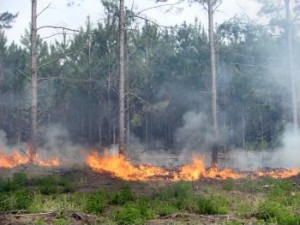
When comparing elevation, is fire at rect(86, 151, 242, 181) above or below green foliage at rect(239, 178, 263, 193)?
above

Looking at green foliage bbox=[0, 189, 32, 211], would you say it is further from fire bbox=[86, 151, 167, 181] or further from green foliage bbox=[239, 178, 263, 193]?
green foliage bbox=[239, 178, 263, 193]

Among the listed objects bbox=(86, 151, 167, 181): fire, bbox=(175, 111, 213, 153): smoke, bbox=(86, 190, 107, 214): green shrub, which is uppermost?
bbox=(175, 111, 213, 153): smoke

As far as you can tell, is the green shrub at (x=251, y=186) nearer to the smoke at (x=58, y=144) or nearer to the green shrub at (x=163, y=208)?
the green shrub at (x=163, y=208)

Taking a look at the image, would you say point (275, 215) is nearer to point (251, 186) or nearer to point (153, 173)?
point (251, 186)

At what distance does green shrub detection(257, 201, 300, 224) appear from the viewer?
8.46m

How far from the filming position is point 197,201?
10.2m

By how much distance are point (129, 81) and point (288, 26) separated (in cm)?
1425

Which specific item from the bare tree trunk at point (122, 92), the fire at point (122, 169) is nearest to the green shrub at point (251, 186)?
the fire at point (122, 169)

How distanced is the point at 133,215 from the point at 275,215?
126 inches

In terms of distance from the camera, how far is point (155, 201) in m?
10.5

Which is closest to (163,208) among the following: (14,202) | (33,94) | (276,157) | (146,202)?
(146,202)

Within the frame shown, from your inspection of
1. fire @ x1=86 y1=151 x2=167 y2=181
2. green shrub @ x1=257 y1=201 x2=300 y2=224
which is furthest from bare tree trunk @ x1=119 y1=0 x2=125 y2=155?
green shrub @ x1=257 y1=201 x2=300 y2=224

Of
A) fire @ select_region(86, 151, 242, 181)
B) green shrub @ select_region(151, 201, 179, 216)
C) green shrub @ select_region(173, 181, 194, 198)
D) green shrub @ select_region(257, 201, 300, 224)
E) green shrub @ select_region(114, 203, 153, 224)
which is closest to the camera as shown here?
green shrub @ select_region(257, 201, 300, 224)

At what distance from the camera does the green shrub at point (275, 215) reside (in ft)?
27.8
